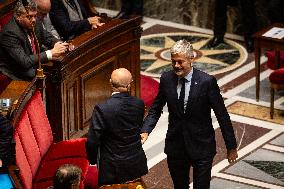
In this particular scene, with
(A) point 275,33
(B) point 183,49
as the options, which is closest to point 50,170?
(B) point 183,49

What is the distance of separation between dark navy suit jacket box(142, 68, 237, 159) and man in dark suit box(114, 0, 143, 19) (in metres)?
5.79

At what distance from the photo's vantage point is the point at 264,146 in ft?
26.3

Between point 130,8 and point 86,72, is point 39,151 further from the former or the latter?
point 130,8

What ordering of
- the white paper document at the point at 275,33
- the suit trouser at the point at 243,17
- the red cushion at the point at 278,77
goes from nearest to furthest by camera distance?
the red cushion at the point at 278,77, the white paper document at the point at 275,33, the suit trouser at the point at 243,17

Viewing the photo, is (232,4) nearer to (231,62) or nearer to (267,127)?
(231,62)

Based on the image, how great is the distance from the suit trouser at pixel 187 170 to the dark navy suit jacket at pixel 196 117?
0.07 meters

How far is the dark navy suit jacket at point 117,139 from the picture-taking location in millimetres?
5750

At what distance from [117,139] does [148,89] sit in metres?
3.32

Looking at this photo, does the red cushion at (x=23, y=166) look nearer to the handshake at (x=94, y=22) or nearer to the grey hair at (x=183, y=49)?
the grey hair at (x=183, y=49)

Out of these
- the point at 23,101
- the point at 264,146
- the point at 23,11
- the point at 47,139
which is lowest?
the point at 264,146

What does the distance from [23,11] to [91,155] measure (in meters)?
1.70

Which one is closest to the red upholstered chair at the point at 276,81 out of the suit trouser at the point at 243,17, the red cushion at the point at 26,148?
the suit trouser at the point at 243,17

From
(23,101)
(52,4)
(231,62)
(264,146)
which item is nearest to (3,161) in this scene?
(23,101)

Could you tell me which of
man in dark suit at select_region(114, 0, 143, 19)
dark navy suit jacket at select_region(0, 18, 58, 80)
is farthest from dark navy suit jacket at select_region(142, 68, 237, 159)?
man in dark suit at select_region(114, 0, 143, 19)
